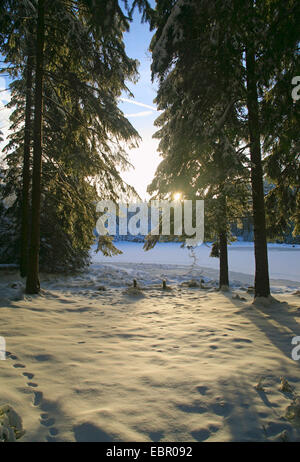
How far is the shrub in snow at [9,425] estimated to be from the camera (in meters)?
1.78

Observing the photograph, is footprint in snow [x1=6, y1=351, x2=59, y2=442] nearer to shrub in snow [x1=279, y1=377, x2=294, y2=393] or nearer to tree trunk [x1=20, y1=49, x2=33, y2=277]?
shrub in snow [x1=279, y1=377, x2=294, y2=393]

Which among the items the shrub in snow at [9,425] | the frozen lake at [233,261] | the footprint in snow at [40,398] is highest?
the shrub in snow at [9,425]

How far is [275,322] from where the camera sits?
538 cm

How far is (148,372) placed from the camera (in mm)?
3041

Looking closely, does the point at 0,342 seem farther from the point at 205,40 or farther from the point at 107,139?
the point at 205,40

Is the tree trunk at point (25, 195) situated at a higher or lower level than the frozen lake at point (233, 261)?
higher

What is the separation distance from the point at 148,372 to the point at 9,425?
5.19ft

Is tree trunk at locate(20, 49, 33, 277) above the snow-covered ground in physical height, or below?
above

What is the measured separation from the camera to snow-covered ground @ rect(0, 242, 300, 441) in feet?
6.90

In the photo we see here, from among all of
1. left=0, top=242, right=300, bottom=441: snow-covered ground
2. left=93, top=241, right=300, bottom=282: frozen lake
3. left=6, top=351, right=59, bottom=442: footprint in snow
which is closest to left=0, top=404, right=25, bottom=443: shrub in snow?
left=0, top=242, right=300, bottom=441: snow-covered ground

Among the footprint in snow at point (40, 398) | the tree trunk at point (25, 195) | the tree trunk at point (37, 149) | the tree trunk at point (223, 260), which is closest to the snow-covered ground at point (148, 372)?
the footprint in snow at point (40, 398)

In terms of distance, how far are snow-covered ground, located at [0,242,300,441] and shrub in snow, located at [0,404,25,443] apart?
8 centimetres

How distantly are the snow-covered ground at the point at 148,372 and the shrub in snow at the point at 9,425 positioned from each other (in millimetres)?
83

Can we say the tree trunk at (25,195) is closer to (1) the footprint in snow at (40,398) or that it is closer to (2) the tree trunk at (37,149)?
(2) the tree trunk at (37,149)
